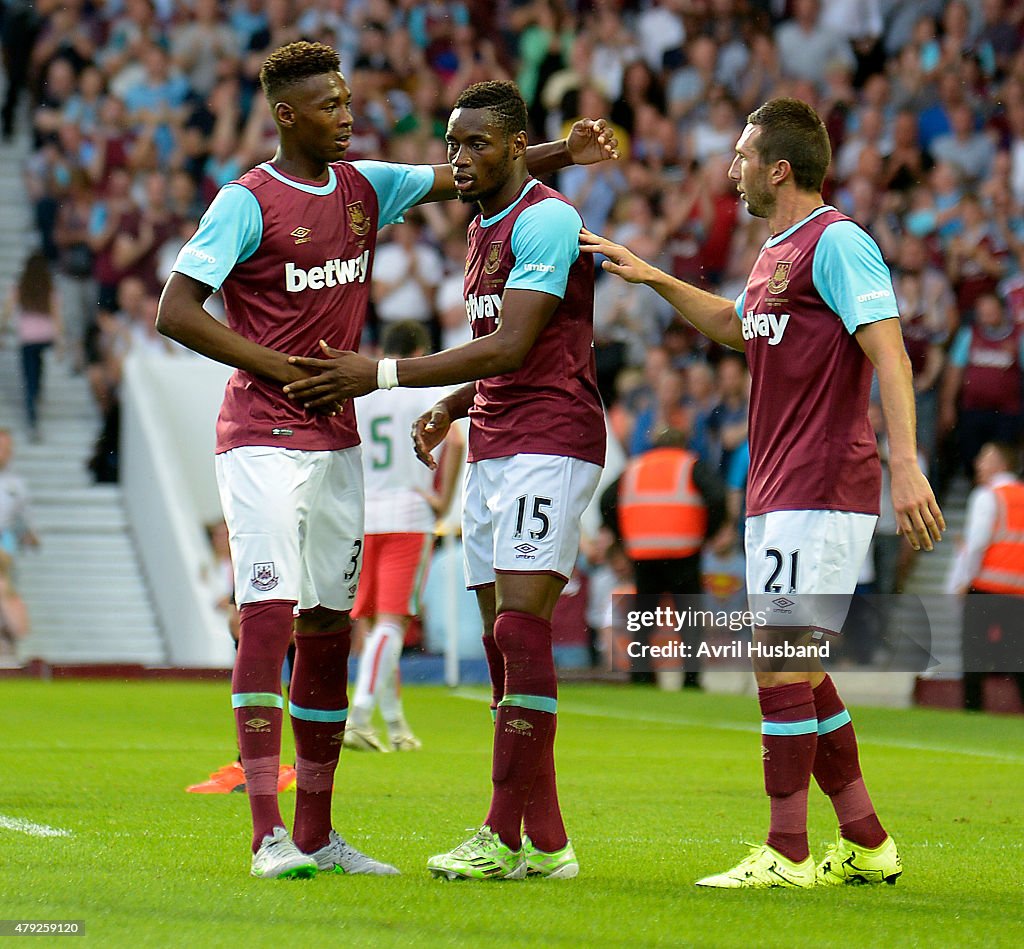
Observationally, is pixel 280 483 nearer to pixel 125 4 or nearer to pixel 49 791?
pixel 49 791

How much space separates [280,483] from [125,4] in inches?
655

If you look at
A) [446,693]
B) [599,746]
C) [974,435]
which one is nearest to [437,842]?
[599,746]

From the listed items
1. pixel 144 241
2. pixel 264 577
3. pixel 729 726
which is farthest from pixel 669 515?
pixel 264 577

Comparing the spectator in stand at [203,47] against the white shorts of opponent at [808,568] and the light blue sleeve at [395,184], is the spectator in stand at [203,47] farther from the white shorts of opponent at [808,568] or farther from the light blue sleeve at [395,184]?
the white shorts of opponent at [808,568]

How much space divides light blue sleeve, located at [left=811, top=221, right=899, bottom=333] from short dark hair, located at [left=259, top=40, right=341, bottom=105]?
1.62 meters

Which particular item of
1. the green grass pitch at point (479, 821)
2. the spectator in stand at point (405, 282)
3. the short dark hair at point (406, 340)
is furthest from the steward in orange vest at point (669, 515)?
the short dark hair at point (406, 340)

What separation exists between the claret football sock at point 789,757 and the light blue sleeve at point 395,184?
6.60 ft

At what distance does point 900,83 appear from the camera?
18.5 m

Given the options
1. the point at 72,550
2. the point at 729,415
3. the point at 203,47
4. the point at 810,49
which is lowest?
the point at 72,550

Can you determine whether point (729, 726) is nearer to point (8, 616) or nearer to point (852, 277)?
point (852, 277)

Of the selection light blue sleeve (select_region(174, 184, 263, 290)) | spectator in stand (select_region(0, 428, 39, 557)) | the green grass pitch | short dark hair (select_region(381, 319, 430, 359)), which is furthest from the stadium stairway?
light blue sleeve (select_region(174, 184, 263, 290))

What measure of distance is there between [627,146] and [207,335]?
14.2 m

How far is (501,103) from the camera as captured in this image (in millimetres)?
5949

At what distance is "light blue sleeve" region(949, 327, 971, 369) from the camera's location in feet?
50.3
